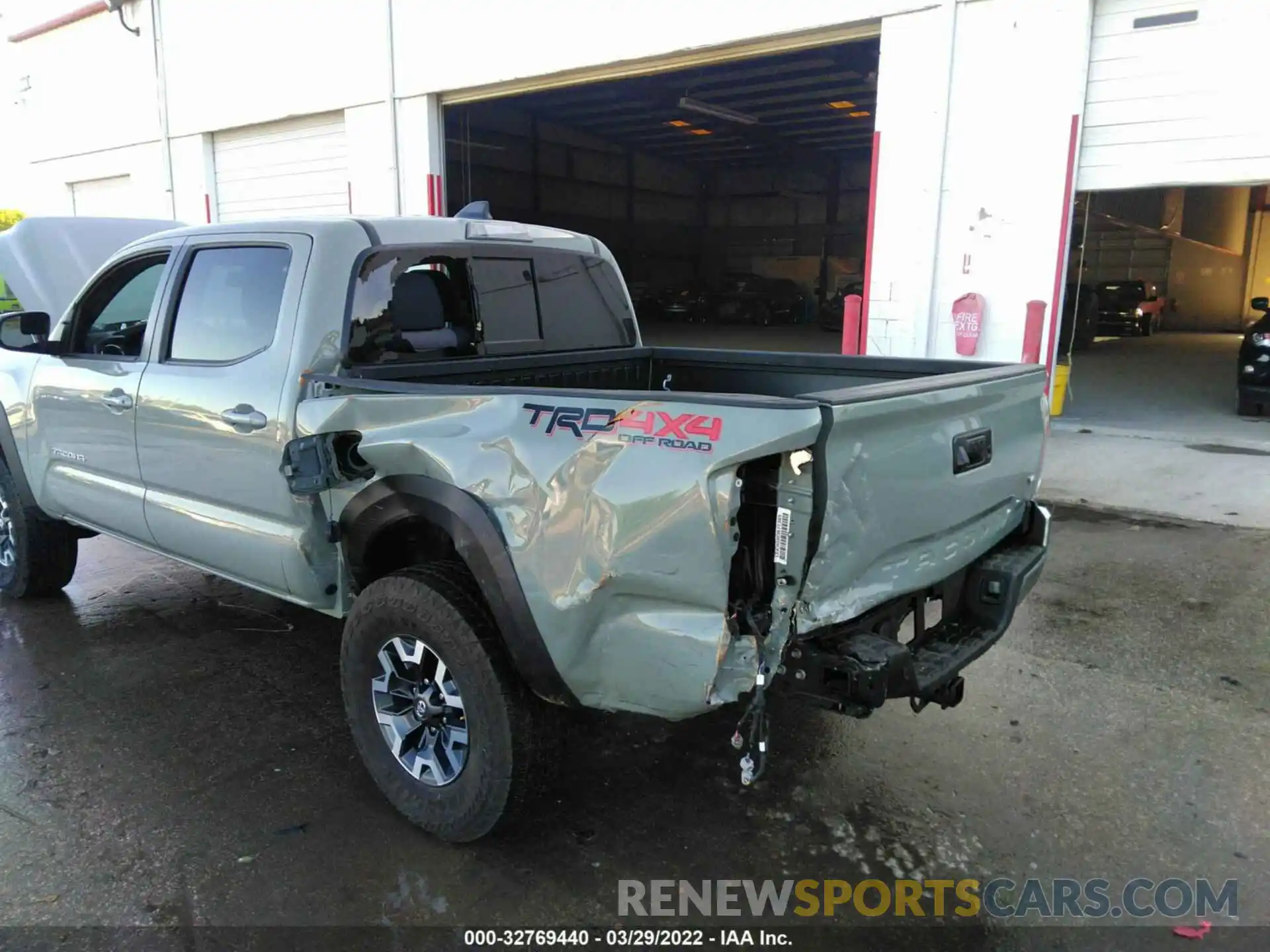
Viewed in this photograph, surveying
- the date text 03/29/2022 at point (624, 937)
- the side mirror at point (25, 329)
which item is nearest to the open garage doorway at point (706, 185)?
the side mirror at point (25, 329)

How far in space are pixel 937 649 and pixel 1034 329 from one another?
23.1 ft

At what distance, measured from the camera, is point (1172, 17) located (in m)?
8.35

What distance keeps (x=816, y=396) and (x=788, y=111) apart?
22961 millimetres

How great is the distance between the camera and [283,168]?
612 inches

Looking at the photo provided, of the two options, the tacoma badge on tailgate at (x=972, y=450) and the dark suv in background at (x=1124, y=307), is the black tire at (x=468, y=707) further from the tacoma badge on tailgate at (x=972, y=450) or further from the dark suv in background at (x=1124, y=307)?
the dark suv in background at (x=1124, y=307)

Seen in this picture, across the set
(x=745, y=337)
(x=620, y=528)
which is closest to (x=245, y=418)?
(x=620, y=528)

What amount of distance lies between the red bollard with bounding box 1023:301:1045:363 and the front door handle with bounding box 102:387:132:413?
7.90 meters

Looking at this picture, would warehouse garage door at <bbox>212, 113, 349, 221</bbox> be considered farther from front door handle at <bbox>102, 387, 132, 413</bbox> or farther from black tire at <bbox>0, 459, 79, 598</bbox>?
front door handle at <bbox>102, 387, 132, 413</bbox>

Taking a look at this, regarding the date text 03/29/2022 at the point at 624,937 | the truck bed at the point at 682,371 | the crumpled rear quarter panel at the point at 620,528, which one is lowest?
the date text 03/29/2022 at the point at 624,937

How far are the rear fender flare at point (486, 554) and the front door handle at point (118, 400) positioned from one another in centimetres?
175

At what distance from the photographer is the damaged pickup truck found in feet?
7.83

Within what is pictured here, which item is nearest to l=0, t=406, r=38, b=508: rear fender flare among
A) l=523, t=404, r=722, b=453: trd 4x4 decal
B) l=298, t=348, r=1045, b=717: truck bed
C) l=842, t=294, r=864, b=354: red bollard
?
l=298, t=348, r=1045, b=717: truck bed

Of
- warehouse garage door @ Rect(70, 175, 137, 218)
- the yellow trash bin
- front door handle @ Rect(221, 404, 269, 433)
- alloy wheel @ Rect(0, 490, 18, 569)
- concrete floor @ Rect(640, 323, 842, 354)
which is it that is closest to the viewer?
front door handle @ Rect(221, 404, 269, 433)

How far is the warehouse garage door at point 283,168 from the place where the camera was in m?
14.7
